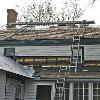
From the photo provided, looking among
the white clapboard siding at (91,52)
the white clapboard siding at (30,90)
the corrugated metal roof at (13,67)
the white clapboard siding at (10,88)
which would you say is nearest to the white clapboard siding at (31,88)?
the white clapboard siding at (30,90)

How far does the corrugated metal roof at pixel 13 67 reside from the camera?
18.1m

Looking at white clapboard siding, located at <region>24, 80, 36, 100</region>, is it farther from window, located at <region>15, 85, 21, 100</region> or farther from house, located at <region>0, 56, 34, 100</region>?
window, located at <region>15, 85, 21, 100</region>

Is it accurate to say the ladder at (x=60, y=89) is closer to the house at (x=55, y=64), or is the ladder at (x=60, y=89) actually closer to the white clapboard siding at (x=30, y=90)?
the house at (x=55, y=64)

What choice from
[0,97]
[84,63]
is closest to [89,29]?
[84,63]

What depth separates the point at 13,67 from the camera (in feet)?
64.1

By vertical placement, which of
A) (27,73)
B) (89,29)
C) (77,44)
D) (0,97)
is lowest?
(0,97)

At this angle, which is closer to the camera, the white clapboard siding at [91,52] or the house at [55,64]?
the house at [55,64]

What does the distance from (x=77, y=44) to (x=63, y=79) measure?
289 cm

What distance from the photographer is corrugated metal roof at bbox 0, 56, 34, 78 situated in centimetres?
1806

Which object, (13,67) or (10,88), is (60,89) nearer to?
(10,88)

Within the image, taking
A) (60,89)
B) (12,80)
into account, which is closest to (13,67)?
(12,80)

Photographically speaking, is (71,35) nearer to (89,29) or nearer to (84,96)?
(89,29)

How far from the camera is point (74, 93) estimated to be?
20.9m

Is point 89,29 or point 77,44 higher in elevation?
point 89,29
